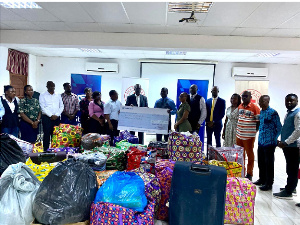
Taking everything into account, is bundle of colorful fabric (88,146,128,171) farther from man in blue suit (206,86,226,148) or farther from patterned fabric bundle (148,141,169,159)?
man in blue suit (206,86,226,148)

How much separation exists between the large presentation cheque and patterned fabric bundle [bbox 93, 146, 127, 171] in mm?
811

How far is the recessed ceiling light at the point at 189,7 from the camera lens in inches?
127

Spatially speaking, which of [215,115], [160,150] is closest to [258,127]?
[215,115]

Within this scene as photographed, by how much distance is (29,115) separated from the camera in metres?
4.36

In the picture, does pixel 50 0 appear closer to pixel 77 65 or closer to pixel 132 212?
pixel 132 212

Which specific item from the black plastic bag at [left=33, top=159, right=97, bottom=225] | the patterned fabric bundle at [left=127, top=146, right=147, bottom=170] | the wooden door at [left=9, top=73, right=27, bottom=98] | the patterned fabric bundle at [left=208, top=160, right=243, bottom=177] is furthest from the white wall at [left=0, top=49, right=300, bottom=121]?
the black plastic bag at [left=33, top=159, right=97, bottom=225]

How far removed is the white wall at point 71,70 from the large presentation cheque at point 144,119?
15.3ft

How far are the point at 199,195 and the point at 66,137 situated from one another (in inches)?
80.6

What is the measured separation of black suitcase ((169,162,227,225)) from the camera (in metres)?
1.86

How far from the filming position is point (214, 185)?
1.86 metres

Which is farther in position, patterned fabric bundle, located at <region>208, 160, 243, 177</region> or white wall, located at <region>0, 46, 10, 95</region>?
white wall, located at <region>0, 46, 10, 95</region>

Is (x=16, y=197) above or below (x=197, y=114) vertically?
below

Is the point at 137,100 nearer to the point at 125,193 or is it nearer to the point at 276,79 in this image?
the point at 125,193

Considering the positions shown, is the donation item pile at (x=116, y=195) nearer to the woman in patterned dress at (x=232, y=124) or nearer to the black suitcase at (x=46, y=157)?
the black suitcase at (x=46, y=157)
